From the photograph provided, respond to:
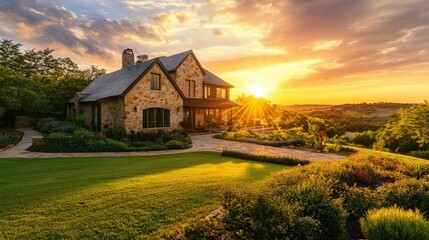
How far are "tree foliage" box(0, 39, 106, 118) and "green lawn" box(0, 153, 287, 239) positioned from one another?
58.5ft

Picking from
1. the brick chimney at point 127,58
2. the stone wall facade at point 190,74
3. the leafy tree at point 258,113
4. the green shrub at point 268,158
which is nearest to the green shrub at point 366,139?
the leafy tree at point 258,113

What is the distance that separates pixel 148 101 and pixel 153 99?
21.8 inches

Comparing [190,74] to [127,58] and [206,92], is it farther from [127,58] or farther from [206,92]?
[127,58]

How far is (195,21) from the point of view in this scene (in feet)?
48.9

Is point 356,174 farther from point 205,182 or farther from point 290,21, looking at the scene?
point 290,21

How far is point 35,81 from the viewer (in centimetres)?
2745

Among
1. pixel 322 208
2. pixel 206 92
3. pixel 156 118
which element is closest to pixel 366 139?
pixel 206 92

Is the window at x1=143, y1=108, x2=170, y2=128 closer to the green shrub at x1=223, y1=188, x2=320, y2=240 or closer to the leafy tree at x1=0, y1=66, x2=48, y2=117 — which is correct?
the leafy tree at x1=0, y1=66, x2=48, y2=117

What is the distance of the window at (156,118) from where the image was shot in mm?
20938

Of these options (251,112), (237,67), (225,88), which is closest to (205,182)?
(237,67)

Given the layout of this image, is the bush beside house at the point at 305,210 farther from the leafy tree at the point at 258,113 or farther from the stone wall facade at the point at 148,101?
the leafy tree at the point at 258,113

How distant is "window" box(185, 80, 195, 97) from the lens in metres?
27.8

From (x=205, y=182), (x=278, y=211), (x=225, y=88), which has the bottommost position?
(x=205, y=182)

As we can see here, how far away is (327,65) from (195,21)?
41.3ft
